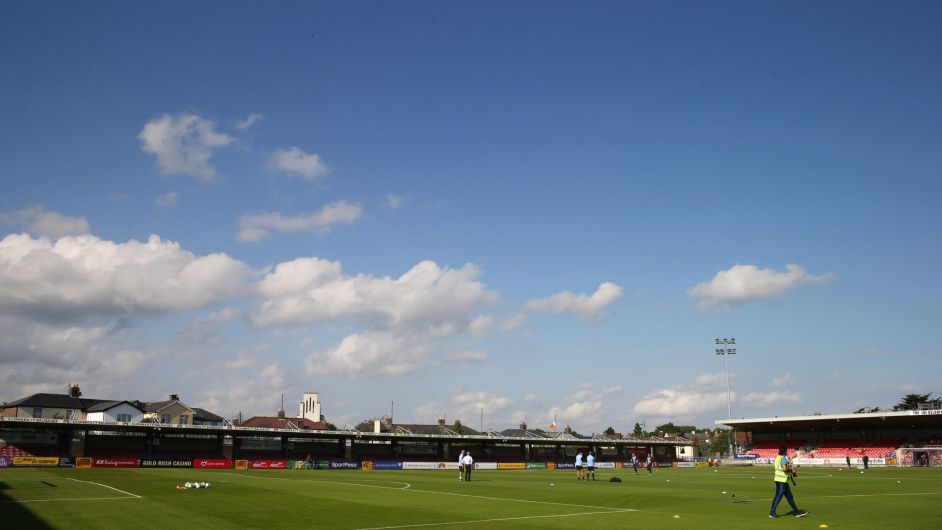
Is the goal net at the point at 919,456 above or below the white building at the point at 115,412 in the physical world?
below

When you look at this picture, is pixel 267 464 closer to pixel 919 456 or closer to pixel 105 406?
pixel 105 406

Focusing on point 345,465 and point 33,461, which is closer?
point 33,461

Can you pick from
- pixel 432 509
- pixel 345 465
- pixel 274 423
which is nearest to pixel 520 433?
pixel 274 423

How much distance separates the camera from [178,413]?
11181cm

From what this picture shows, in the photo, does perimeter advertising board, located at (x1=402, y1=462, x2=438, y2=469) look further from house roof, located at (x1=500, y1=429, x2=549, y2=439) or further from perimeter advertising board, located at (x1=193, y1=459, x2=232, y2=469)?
house roof, located at (x1=500, y1=429, x2=549, y2=439)

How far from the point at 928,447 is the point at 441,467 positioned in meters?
56.9

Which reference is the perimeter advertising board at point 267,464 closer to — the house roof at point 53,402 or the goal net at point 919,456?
the house roof at point 53,402

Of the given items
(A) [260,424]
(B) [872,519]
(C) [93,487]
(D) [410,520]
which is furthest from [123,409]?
(B) [872,519]

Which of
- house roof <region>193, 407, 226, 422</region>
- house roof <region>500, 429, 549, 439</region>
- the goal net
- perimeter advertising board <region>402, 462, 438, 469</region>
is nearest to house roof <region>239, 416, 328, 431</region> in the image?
house roof <region>193, 407, 226, 422</region>

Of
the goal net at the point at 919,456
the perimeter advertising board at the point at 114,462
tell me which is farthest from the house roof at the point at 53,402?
the goal net at the point at 919,456

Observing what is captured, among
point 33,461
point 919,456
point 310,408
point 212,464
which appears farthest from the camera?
point 310,408

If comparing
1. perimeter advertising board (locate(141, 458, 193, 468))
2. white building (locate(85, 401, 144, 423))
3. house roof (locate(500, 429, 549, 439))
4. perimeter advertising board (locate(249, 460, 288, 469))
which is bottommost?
house roof (locate(500, 429, 549, 439))

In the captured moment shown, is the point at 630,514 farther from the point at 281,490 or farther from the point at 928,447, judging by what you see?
the point at 928,447

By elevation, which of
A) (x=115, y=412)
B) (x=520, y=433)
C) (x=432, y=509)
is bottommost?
(x=520, y=433)
